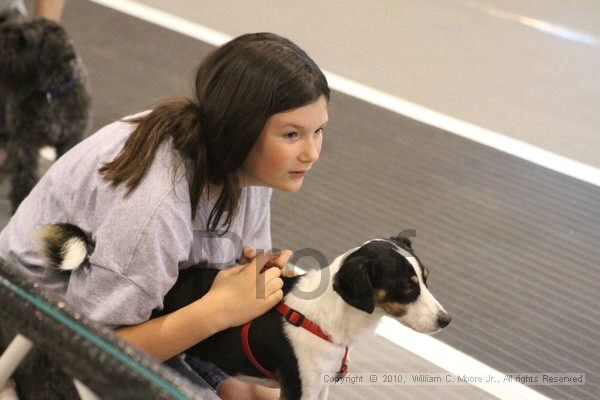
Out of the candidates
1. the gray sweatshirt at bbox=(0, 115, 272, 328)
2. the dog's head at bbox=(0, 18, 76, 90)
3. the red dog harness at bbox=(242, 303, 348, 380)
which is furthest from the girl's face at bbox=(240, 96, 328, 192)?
the dog's head at bbox=(0, 18, 76, 90)

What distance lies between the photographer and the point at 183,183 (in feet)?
4.32

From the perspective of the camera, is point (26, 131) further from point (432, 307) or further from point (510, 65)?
point (510, 65)

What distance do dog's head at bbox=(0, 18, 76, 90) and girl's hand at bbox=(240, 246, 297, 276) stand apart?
3.65ft

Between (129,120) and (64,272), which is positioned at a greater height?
(129,120)

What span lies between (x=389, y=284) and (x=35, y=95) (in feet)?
5.00

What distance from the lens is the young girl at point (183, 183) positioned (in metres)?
1.28

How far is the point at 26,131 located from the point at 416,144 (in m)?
1.44

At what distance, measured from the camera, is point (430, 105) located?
3232mm

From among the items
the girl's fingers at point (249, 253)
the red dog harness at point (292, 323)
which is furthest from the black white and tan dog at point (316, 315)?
the girl's fingers at point (249, 253)

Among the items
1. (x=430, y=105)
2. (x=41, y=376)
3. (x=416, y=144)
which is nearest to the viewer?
(x=41, y=376)

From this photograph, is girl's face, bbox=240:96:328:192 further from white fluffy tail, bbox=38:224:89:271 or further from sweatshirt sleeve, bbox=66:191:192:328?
white fluffy tail, bbox=38:224:89:271

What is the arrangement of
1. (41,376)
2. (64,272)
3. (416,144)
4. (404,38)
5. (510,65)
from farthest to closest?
1. (404,38)
2. (510,65)
3. (416,144)
4. (64,272)
5. (41,376)

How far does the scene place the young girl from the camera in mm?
1278

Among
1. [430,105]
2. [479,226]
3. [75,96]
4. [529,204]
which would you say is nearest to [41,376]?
[75,96]
